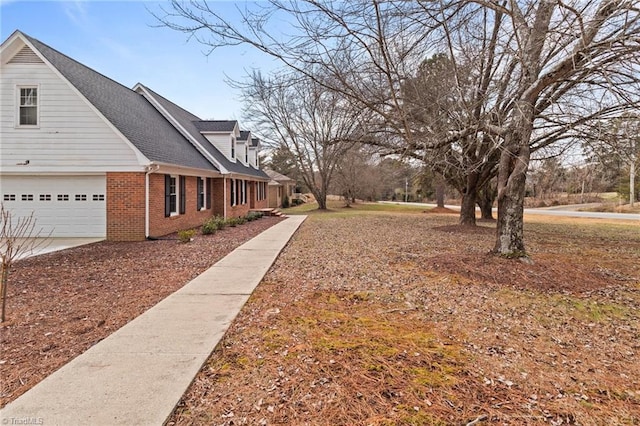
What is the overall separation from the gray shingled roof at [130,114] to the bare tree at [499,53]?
257 inches

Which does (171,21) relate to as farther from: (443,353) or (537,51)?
(537,51)

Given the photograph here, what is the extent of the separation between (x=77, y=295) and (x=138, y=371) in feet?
10.4

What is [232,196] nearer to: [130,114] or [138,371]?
[130,114]

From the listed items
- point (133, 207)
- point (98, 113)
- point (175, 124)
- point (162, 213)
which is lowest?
point (162, 213)

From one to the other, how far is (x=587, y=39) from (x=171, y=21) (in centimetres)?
624

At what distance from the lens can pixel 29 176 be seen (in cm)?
1069

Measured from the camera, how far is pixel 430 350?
3592mm

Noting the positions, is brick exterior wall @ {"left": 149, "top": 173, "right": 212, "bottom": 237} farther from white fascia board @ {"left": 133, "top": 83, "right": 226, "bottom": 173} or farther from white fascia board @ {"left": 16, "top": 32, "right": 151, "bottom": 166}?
white fascia board @ {"left": 133, "top": 83, "right": 226, "bottom": 173}

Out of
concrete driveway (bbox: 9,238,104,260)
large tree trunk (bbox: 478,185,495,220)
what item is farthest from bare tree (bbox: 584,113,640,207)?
large tree trunk (bbox: 478,185,495,220)

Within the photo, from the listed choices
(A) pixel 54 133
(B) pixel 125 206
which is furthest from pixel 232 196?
(A) pixel 54 133

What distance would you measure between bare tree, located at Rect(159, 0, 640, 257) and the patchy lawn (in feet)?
13.7

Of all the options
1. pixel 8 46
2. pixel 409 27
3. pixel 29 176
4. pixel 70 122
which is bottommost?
pixel 29 176

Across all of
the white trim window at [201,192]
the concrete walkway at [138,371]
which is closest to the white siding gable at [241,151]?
the white trim window at [201,192]

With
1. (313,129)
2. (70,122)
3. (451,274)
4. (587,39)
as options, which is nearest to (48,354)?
(451,274)
